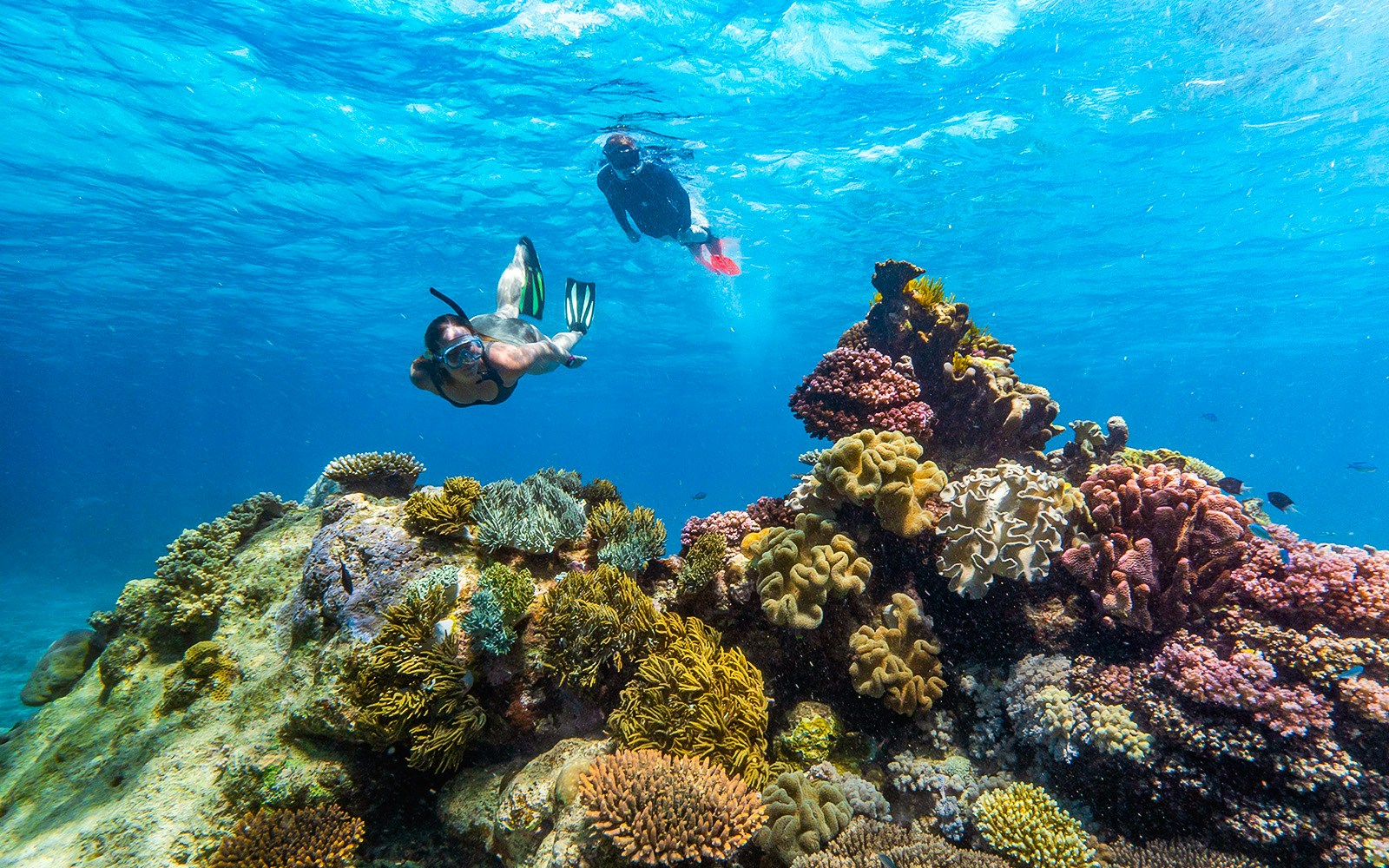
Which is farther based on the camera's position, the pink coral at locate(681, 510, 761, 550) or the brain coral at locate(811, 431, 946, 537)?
the pink coral at locate(681, 510, 761, 550)

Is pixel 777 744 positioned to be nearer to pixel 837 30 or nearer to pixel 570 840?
pixel 570 840

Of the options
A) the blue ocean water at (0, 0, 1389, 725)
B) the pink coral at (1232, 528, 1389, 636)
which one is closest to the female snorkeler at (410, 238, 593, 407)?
the pink coral at (1232, 528, 1389, 636)

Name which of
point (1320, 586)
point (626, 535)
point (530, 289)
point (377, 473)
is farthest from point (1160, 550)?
point (377, 473)

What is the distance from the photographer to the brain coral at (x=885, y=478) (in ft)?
16.1

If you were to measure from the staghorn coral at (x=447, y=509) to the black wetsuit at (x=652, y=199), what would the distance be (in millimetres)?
10682

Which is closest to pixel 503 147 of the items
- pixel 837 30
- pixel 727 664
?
pixel 837 30

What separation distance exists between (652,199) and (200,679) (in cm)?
1338

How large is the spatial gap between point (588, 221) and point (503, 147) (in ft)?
18.4

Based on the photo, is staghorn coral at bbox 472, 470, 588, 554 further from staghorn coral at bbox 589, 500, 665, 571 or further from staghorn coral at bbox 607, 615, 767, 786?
staghorn coral at bbox 607, 615, 767, 786

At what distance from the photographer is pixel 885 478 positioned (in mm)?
5020

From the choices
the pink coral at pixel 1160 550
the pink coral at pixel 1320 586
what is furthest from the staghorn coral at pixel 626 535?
the pink coral at pixel 1320 586

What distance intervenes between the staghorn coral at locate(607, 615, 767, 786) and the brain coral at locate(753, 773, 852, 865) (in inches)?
11.0

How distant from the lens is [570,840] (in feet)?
11.6

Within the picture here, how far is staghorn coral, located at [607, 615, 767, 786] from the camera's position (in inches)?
162
